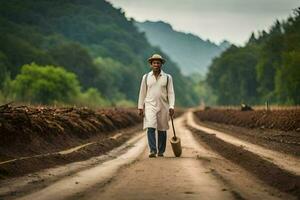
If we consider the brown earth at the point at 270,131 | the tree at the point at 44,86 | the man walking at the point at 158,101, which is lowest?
the brown earth at the point at 270,131

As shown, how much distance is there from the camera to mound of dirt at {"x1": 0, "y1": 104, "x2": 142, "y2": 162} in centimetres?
1510

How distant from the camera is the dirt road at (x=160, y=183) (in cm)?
832

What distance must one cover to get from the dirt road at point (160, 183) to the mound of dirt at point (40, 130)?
3.23 m

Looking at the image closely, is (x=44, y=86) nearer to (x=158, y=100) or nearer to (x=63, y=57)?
(x=63, y=57)

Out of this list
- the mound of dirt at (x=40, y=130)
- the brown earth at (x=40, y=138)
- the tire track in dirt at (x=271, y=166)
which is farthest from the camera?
the mound of dirt at (x=40, y=130)

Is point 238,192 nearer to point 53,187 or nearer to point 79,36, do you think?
point 53,187

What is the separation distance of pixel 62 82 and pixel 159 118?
2863 inches

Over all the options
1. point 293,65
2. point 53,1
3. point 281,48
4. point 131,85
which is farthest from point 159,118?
point 53,1

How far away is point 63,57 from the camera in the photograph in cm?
12331

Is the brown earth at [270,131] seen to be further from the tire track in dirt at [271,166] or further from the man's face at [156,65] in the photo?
the man's face at [156,65]

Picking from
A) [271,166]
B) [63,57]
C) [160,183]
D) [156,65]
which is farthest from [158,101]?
[63,57]

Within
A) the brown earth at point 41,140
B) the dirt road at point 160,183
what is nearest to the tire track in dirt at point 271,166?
the dirt road at point 160,183

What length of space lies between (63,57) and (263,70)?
4216 centimetres

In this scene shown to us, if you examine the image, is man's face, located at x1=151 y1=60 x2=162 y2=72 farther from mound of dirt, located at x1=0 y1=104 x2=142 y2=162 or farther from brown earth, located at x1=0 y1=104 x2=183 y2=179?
mound of dirt, located at x1=0 y1=104 x2=142 y2=162
